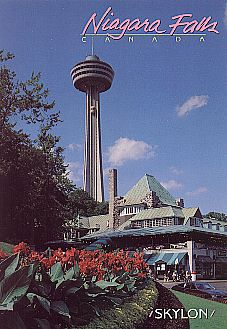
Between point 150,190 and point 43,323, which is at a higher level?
point 150,190

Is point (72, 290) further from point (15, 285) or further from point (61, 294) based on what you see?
point (15, 285)

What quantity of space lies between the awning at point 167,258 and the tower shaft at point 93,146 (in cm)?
117

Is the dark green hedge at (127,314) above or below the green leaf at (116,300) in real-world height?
below

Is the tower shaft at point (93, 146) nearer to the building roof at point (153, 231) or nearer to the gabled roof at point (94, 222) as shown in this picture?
the gabled roof at point (94, 222)

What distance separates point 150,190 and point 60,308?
2.38 m

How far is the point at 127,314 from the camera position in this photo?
3623mm

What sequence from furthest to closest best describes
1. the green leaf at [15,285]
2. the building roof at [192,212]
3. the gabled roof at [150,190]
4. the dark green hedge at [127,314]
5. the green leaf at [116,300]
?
the building roof at [192,212], the gabled roof at [150,190], the green leaf at [116,300], the dark green hedge at [127,314], the green leaf at [15,285]

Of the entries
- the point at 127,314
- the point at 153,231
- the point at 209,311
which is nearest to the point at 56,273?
the point at 127,314

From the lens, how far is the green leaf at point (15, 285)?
2541 millimetres

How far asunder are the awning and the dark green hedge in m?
1.36

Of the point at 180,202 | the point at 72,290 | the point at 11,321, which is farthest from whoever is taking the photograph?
the point at 180,202

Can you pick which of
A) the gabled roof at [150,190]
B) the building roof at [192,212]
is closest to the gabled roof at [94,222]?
the gabled roof at [150,190]

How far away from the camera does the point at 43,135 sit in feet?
19.5

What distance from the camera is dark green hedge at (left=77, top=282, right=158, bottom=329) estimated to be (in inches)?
126
